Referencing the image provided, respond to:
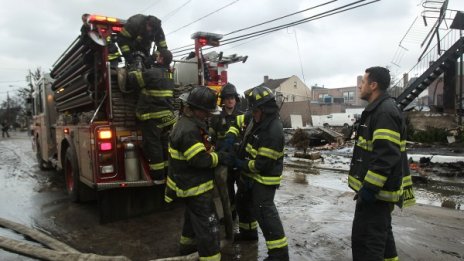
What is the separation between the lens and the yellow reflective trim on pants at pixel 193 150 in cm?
335

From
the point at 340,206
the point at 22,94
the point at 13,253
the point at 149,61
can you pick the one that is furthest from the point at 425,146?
the point at 22,94

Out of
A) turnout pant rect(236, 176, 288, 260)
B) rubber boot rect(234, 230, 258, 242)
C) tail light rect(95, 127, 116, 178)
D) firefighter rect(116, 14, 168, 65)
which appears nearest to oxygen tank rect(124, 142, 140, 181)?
tail light rect(95, 127, 116, 178)

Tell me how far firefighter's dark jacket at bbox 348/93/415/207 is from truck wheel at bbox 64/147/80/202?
4229mm

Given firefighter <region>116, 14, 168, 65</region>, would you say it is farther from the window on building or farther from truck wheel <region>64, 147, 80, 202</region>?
the window on building

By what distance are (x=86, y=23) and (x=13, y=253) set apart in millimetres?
3006

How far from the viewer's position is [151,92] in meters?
4.89

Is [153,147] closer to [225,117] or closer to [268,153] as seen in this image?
[225,117]

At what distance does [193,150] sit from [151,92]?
5.97ft

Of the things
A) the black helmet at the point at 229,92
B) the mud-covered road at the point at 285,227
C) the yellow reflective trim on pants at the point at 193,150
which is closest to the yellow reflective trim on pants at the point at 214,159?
the yellow reflective trim on pants at the point at 193,150

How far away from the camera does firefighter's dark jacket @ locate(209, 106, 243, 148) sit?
4.54m

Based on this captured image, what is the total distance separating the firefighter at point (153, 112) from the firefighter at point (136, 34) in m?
0.47

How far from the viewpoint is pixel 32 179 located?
8.97 meters

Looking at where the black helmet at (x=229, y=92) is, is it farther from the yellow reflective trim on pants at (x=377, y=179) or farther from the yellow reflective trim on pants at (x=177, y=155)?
the yellow reflective trim on pants at (x=377, y=179)

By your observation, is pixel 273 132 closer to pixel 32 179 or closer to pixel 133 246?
pixel 133 246
